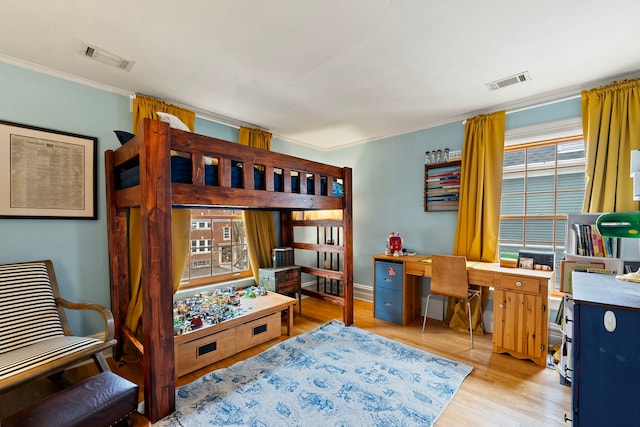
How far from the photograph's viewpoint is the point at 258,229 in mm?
3520

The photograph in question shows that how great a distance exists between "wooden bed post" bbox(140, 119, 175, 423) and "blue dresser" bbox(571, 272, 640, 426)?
215cm

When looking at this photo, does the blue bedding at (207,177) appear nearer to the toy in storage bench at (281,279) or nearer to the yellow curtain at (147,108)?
the yellow curtain at (147,108)

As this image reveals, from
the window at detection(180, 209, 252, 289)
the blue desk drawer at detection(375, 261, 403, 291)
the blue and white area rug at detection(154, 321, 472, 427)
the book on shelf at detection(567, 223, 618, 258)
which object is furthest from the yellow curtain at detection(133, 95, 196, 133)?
the book on shelf at detection(567, 223, 618, 258)

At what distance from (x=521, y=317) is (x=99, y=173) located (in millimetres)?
3945

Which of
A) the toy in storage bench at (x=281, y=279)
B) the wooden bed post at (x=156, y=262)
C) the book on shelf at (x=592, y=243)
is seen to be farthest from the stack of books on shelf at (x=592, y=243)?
the wooden bed post at (x=156, y=262)

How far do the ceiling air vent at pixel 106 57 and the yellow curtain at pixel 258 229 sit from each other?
54.8 inches

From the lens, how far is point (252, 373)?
6.91 feet

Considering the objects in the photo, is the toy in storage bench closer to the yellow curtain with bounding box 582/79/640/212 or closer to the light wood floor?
the light wood floor

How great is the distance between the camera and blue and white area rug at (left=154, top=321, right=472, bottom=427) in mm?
1637

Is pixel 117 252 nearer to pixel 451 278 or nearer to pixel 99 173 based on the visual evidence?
pixel 99 173

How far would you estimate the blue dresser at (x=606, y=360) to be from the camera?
1110mm

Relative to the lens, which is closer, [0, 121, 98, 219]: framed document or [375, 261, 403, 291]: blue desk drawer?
[0, 121, 98, 219]: framed document

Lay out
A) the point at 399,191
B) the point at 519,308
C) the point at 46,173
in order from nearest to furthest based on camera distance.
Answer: the point at 46,173, the point at 519,308, the point at 399,191

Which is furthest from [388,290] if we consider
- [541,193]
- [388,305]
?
[541,193]
